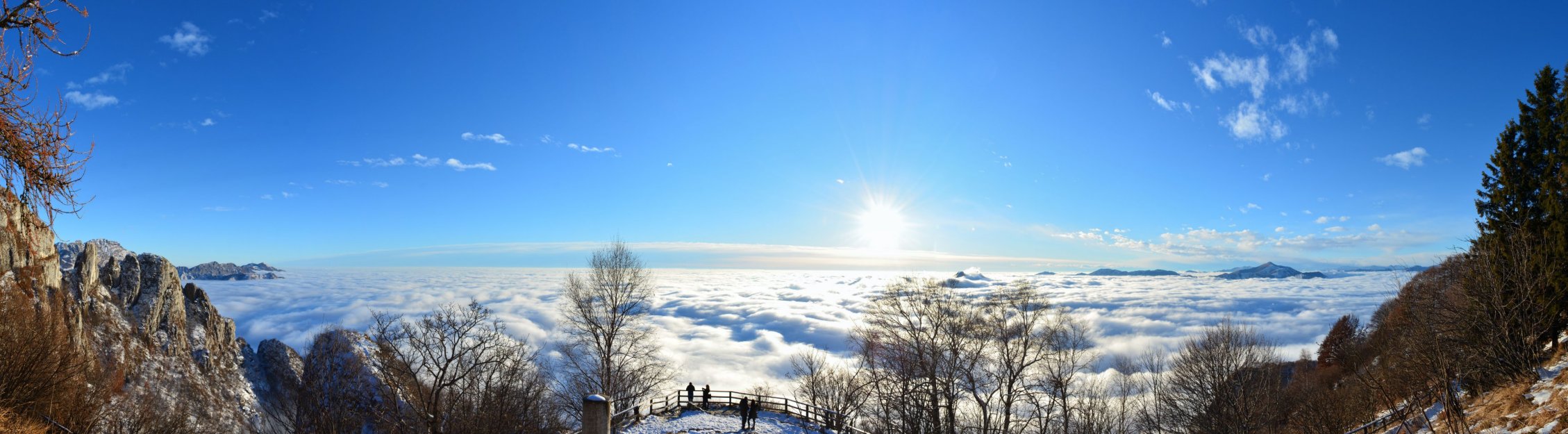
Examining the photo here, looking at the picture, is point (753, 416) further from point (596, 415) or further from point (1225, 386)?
point (1225, 386)

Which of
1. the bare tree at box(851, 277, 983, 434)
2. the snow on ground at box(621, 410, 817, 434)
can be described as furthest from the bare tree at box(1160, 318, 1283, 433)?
the snow on ground at box(621, 410, 817, 434)

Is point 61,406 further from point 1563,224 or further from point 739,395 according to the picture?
point 1563,224

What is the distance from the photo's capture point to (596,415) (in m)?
11.0

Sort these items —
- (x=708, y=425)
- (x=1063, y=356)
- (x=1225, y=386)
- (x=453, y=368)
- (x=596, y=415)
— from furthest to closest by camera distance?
1. (x=1063, y=356)
2. (x=1225, y=386)
3. (x=453, y=368)
4. (x=708, y=425)
5. (x=596, y=415)

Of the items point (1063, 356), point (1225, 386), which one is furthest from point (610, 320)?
point (1225, 386)

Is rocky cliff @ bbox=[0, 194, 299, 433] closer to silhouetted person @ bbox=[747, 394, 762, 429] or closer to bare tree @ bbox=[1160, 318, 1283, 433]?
silhouetted person @ bbox=[747, 394, 762, 429]

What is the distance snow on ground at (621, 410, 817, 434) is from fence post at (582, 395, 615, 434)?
897cm

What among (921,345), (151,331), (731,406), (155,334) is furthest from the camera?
(155,334)

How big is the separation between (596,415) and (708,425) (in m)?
10.9

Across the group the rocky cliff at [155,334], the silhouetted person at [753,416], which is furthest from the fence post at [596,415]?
the rocky cliff at [155,334]

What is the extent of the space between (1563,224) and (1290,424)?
1814 cm

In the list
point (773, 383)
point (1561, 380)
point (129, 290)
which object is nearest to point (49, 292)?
point (129, 290)

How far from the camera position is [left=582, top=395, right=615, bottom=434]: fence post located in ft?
35.8

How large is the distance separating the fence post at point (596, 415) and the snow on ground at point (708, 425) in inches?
353
